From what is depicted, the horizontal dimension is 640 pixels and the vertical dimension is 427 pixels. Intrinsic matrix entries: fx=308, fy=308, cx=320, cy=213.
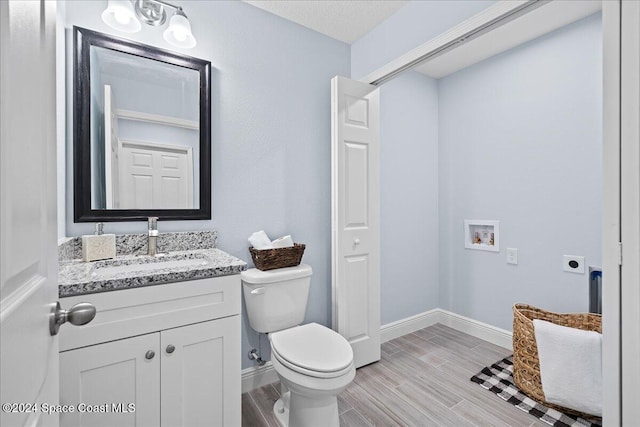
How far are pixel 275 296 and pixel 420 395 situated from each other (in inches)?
43.4

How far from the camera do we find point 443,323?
300 cm

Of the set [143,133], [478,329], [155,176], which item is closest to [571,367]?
[478,329]

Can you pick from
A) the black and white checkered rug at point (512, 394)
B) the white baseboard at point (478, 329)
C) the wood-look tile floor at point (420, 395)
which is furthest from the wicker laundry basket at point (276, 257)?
the white baseboard at point (478, 329)

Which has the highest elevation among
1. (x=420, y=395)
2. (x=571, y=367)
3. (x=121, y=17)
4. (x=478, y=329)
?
(x=121, y=17)

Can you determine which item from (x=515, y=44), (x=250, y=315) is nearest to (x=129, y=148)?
(x=250, y=315)

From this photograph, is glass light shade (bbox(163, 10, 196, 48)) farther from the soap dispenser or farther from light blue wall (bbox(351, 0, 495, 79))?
light blue wall (bbox(351, 0, 495, 79))

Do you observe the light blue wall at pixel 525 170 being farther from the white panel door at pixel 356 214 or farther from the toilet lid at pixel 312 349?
the toilet lid at pixel 312 349

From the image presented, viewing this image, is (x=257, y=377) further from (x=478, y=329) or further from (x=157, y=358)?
(x=478, y=329)

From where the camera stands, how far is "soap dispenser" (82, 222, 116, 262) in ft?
4.70

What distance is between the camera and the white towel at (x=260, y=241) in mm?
1875

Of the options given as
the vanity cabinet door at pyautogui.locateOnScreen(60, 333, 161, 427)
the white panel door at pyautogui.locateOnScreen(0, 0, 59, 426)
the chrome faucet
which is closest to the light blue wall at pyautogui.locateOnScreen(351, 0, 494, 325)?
the chrome faucet

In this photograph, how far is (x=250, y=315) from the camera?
71.5 inches

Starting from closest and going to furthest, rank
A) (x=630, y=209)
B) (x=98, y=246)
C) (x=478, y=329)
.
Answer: (x=630, y=209) → (x=98, y=246) → (x=478, y=329)

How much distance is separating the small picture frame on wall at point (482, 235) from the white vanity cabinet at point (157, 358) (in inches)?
87.4
